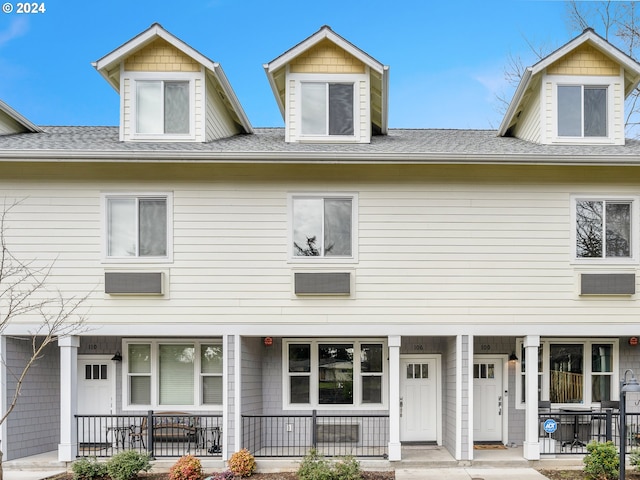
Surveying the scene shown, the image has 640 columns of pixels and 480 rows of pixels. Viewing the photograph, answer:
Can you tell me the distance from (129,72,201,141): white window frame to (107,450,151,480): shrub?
6134 millimetres

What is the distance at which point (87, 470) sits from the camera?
922cm

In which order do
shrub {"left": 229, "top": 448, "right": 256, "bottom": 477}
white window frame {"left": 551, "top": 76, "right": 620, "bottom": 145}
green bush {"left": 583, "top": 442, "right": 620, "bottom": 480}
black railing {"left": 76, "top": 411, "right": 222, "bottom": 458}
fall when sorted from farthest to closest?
1. white window frame {"left": 551, "top": 76, "right": 620, "bottom": 145}
2. black railing {"left": 76, "top": 411, "right": 222, "bottom": 458}
3. shrub {"left": 229, "top": 448, "right": 256, "bottom": 477}
4. green bush {"left": 583, "top": 442, "right": 620, "bottom": 480}

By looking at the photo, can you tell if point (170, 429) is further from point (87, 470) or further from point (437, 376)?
point (437, 376)

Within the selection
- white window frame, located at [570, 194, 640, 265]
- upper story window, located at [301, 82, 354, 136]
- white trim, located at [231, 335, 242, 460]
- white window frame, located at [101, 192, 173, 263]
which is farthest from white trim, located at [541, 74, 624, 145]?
white window frame, located at [101, 192, 173, 263]

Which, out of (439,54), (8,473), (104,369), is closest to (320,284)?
(104,369)

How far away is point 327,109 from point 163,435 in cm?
775

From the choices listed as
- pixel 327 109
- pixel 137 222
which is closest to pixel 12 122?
pixel 137 222

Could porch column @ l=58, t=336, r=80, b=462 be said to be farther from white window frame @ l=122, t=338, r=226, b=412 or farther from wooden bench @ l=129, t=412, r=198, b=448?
white window frame @ l=122, t=338, r=226, b=412

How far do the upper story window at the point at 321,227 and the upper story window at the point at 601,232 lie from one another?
14.8ft

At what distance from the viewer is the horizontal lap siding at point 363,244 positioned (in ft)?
33.6

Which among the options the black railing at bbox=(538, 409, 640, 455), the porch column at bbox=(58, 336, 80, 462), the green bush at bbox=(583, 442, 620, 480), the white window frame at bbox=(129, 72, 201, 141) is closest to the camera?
the green bush at bbox=(583, 442, 620, 480)

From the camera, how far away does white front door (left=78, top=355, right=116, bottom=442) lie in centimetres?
1171

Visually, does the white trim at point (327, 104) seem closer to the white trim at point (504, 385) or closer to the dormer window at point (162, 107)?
the dormer window at point (162, 107)

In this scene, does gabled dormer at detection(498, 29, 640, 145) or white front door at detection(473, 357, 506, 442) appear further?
white front door at detection(473, 357, 506, 442)
